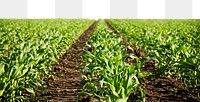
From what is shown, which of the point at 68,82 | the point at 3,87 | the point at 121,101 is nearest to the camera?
A: the point at 121,101

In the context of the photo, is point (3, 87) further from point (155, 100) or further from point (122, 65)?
point (155, 100)

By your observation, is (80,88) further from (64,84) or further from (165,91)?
(165,91)

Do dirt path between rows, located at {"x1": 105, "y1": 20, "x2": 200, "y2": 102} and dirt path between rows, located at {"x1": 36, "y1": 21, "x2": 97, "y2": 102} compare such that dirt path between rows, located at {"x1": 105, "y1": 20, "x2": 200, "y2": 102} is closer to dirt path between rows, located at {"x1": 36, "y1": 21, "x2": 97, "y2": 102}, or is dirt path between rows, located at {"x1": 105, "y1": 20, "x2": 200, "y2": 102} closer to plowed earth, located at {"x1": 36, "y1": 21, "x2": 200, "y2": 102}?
plowed earth, located at {"x1": 36, "y1": 21, "x2": 200, "y2": 102}

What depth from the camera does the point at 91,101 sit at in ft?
16.1

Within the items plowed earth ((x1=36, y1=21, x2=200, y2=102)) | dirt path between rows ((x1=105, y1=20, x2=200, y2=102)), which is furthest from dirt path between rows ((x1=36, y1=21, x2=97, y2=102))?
dirt path between rows ((x1=105, y1=20, x2=200, y2=102))

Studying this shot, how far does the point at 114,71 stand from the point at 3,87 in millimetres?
1495

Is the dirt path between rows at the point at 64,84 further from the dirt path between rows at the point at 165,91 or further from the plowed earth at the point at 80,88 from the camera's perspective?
the dirt path between rows at the point at 165,91

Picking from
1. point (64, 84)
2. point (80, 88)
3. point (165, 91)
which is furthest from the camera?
point (64, 84)

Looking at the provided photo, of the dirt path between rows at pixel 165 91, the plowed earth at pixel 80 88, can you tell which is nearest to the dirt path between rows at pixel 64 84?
the plowed earth at pixel 80 88

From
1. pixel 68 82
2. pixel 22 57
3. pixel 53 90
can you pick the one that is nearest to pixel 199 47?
pixel 68 82

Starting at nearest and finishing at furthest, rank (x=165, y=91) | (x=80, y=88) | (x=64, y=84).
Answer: (x=165, y=91), (x=80, y=88), (x=64, y=84)

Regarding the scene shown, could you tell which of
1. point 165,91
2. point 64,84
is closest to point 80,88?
point 64,84

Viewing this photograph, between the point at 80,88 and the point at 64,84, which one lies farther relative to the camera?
the point at 64,84

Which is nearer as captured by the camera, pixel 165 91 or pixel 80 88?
pixel 165 91
